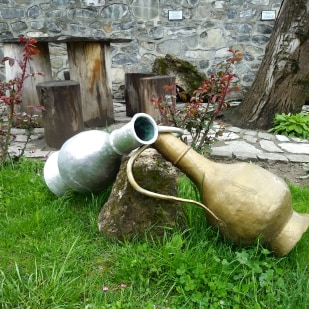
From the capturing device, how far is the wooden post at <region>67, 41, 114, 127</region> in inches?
153

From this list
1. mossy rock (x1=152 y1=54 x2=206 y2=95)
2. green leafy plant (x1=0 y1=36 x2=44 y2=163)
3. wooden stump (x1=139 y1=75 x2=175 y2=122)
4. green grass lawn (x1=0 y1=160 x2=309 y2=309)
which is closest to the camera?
green grass lawn (x1=0 y1=160 x2=309 y2=309)

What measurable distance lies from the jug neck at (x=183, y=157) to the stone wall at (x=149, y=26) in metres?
4.74

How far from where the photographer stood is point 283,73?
391 centimetres

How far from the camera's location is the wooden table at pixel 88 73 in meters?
3.89

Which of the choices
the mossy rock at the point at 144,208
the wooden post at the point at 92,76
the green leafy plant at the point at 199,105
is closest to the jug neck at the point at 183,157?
the mossy rock at the point at 144,208

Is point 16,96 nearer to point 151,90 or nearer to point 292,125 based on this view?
point 151,90

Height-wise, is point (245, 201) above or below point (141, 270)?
above

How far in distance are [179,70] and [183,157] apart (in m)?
4.33

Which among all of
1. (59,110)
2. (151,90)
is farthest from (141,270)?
(151,90)

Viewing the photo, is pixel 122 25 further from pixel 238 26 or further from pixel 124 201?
pixel 124 201

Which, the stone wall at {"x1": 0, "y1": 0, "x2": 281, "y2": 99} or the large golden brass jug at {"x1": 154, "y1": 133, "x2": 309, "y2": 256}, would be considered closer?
the large golden brass jug at {"x1": 154, "y1": 133, "x2": 309, "y2": 256}

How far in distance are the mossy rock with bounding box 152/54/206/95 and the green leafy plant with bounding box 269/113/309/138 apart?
6.39ft

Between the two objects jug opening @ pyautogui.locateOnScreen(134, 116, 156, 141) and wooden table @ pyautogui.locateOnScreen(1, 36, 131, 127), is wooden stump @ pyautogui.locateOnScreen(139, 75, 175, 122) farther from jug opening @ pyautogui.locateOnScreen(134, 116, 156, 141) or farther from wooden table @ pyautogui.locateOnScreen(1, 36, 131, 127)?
jug opening @ pyautogui.locateOnScreen(134, 116, 156, 141)

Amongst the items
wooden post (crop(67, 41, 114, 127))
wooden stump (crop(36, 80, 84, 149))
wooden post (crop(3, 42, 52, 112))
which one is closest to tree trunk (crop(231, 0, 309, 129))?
wooden post (crop(67, 41, 114, 127))
